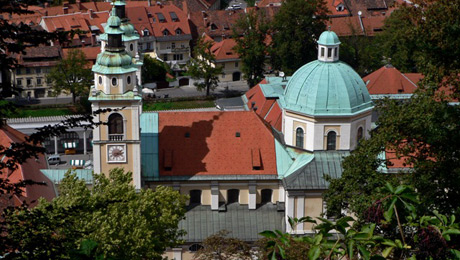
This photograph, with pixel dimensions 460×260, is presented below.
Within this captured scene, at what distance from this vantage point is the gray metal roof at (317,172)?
173 ft

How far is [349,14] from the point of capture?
383ft

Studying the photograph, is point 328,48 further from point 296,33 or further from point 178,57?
point 178,57

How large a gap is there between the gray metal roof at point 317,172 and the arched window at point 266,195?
183 centimetres

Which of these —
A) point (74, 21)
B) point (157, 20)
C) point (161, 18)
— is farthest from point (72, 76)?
point (161, 18)

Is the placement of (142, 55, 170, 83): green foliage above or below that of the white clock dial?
above

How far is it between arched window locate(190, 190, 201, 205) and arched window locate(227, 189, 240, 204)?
6.08 ft

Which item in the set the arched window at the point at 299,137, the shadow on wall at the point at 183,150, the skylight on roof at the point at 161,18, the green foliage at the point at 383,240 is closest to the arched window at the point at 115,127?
the shadow on wall at the point at 183,150

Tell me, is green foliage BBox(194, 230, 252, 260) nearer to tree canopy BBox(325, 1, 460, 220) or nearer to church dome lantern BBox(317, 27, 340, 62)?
tree canopy BBox(325, 1, 460, 220)

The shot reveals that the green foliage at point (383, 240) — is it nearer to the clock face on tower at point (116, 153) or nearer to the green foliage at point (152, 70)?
the clock face on tower at point (116, 153)

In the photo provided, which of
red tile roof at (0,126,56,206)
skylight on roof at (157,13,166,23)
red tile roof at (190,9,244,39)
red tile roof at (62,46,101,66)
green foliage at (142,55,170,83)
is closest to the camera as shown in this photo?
red tile roof at (0,126,56,206)

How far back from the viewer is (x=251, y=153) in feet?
180

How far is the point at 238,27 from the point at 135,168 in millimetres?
51278

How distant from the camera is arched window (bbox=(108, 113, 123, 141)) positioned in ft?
167

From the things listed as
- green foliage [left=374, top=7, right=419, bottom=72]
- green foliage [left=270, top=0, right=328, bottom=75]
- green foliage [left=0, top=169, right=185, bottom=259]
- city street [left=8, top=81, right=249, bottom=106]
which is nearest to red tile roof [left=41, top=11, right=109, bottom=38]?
city street [left=8, top=81, right=249, bottom=106]
